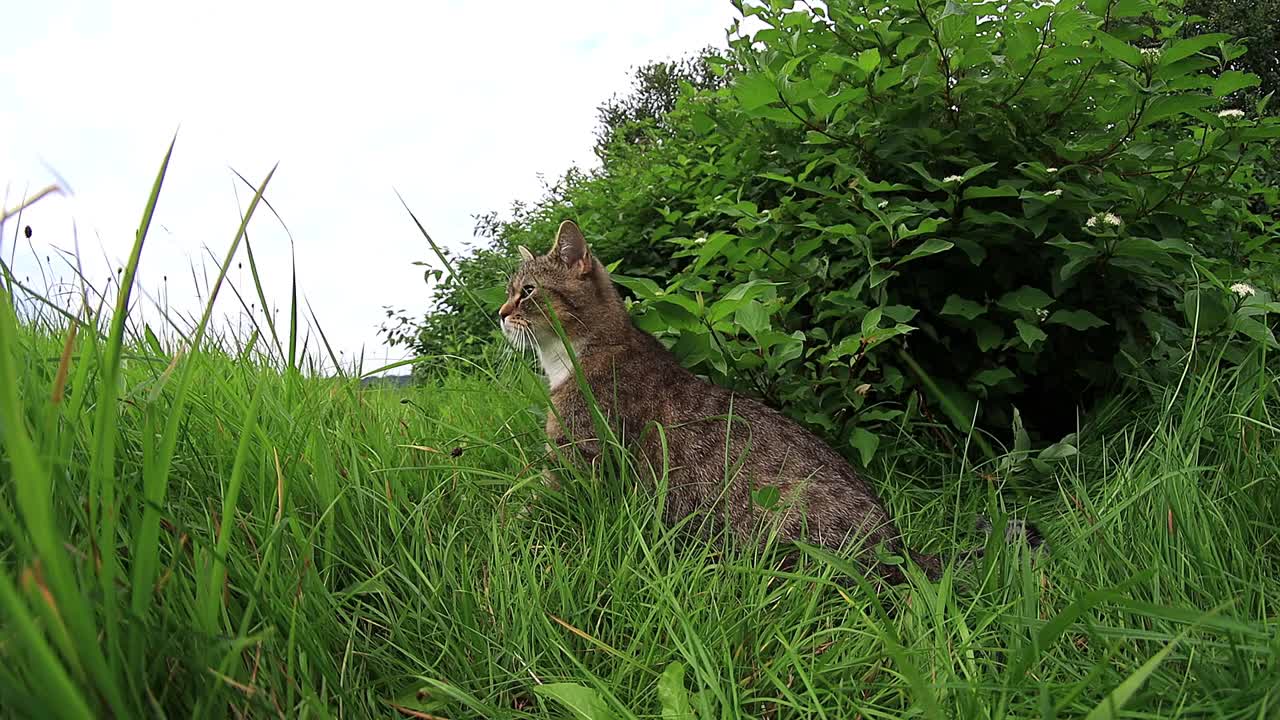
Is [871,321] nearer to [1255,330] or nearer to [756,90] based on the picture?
[756,90]

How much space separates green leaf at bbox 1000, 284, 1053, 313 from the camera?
10.6 ft

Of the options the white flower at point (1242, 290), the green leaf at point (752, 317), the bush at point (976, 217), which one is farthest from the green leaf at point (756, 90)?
the white flower at point (1242, 290)

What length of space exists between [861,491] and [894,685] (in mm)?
1028

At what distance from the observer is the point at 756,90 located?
304 centimetres

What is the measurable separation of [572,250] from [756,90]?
1.10 metres

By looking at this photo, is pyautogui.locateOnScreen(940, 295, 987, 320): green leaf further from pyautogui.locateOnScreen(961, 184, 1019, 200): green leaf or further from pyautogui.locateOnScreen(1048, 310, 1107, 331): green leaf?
pyautogui.locateOnScreen(961, 184, 1019, 200): green leaf

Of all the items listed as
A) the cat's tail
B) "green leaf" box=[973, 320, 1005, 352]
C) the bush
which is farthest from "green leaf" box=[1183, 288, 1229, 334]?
the cat's tail

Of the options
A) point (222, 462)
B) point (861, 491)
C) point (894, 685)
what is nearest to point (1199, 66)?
point (861, 491)

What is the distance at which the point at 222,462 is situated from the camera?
2154 millimetres

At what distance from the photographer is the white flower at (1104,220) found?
119 inches

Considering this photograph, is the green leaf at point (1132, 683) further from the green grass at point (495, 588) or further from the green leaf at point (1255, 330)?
the green leaf at point (1255, 330)

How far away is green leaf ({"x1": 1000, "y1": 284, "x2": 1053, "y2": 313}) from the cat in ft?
3.14

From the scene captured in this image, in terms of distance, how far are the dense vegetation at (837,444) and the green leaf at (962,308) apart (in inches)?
0.7

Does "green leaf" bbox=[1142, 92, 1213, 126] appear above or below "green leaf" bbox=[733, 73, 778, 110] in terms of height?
below
